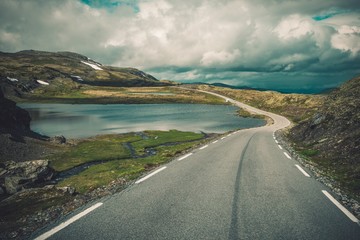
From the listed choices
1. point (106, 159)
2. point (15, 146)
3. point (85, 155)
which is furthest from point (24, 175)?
point (15, 146)

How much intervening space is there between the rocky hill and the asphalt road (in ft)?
14.1

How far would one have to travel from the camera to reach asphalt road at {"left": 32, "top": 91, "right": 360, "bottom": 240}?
A: 664cm

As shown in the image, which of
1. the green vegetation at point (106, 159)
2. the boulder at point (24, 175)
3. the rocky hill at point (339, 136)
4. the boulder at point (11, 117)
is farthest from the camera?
the boulder at point (11, 117)

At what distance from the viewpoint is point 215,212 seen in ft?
26.0

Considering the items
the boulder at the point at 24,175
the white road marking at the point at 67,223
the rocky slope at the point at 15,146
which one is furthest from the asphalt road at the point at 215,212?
the rocky slope at the point at 15,146

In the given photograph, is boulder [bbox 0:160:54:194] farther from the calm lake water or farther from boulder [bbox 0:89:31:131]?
the calm lake water

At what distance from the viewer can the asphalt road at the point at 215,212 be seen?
21.8ft

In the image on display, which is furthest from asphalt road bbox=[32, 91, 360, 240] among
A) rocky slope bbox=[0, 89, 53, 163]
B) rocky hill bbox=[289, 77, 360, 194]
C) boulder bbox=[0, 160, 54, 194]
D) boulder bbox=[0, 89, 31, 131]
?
boulder bbox=[0, 89, 31, 131]

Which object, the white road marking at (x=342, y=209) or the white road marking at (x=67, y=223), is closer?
the white road marking at (x=67, y=223)

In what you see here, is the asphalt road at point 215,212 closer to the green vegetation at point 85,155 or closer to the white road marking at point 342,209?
the white road marking at point 342,209

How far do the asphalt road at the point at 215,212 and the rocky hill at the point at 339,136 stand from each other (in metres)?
4.30

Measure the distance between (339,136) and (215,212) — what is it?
19541mm

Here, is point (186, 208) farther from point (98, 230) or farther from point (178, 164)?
point (178, 164)

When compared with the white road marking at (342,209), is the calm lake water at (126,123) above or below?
below
